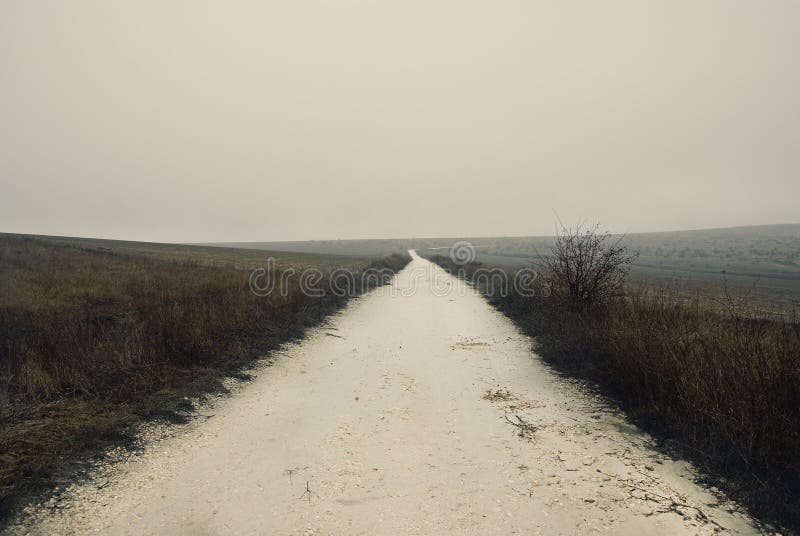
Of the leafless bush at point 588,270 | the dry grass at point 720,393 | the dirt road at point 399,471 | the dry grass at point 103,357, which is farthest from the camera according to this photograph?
the leafless bush at point 588,270

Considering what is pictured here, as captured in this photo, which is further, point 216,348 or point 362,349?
point 362,349

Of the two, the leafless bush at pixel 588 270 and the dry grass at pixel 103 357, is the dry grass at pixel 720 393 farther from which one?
the dry grass at pixel 103 357

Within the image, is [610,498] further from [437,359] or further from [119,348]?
[119,348]

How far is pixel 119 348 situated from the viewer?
6695 mm

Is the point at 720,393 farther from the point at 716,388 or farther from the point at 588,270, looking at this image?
the point at 588,270

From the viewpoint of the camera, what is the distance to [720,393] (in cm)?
443

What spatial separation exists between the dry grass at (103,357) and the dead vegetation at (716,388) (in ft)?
20.9

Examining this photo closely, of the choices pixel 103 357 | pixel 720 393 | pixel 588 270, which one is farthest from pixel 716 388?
pixel 103 357

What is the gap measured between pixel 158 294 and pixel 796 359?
1549cm

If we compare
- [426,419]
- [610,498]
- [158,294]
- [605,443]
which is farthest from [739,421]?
[158,294]

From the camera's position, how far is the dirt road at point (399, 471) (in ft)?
10.3

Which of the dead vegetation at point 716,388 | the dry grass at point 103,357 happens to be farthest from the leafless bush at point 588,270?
the dry grass at point 103,357

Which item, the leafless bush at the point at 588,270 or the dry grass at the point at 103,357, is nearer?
the dry grass at the point at 103,357

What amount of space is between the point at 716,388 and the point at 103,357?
8857 millimetres
